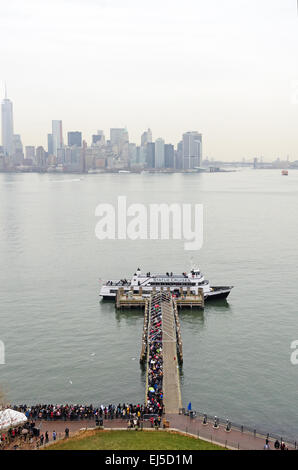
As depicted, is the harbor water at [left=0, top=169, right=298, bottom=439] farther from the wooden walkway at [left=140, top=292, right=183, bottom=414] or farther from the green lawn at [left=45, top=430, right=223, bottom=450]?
the green lawn at [left=45, top=430, right=223, bottom=450]

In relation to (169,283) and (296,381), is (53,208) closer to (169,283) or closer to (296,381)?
(169,283)

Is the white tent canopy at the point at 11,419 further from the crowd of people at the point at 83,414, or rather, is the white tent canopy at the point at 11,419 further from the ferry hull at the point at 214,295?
the ferry hull at the point at 214,295

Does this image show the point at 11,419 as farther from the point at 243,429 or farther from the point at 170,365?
the point at 170,365

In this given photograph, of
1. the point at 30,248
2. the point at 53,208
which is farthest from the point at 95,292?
the point at 53,208

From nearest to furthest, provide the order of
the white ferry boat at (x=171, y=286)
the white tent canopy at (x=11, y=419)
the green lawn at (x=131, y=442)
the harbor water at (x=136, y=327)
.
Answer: the green lawn at (x=131, y=442)
the white tent canopy at (x=11, y=419)
the harbor water at (x=136, y=327)
the white ferry boat at (x=171, y=286)

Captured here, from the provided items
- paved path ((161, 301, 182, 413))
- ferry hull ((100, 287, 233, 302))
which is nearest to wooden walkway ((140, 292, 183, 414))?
paved path ((161, 301, 182, 413))

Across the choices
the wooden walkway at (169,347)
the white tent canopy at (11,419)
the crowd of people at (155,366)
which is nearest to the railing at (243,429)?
the wooden walkway at (169,347)
